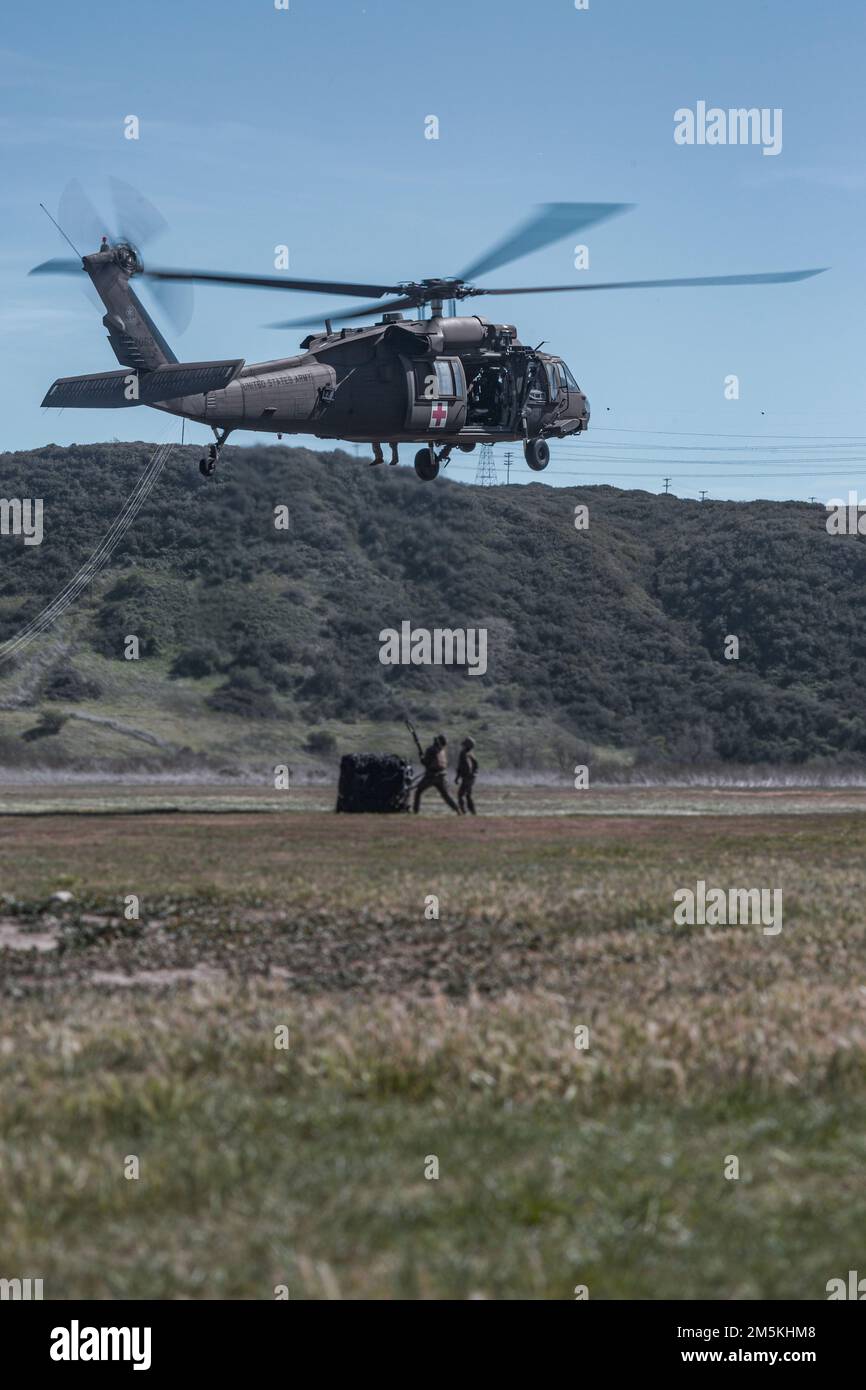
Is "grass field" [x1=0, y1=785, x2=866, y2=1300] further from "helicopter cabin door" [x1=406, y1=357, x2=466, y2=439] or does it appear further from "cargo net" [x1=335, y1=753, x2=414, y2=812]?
"helicopter cabin door" [x1=406, y1=357, x2=466, y2=439]

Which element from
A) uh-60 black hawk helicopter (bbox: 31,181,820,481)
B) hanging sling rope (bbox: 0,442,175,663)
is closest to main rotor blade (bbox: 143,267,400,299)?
uh-60 black hawk helicopter (bbox: 31,181,820,481)

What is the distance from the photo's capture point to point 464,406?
4069 cm

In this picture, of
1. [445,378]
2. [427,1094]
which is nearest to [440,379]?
[445,378]

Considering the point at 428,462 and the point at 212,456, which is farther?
the point at 428,462

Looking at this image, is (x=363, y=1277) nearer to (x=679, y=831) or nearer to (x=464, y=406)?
(x=679, y=831)

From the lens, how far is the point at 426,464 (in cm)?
4372

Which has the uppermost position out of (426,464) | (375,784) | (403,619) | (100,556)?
(100,556)

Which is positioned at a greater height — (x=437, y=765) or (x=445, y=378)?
(x=445, y=378)

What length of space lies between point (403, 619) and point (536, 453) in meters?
50.7

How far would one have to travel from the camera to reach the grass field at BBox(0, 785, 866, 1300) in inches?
259

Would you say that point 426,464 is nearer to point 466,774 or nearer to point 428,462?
point 428,462

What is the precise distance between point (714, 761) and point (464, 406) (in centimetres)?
3750

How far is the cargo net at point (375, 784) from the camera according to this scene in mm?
35125
